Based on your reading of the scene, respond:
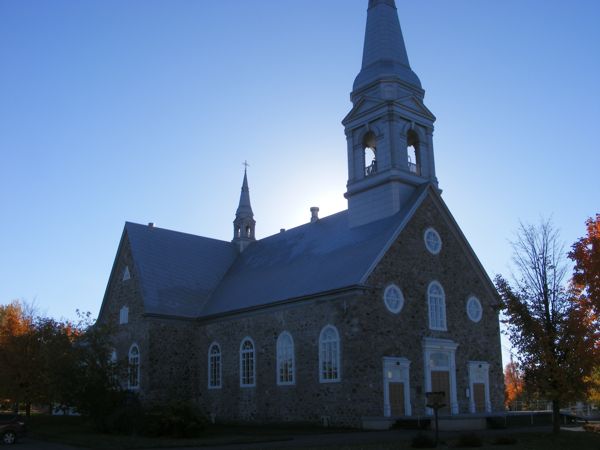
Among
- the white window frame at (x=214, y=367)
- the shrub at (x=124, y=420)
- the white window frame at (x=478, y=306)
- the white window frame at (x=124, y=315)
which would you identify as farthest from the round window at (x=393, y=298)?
the white window frame at (x=124, y=315)

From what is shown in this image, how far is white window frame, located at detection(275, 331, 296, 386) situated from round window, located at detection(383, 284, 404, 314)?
188 inches

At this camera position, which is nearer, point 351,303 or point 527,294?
point 527,294

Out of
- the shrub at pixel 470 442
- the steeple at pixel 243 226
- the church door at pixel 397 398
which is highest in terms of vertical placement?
the steeple at pixel 243 226

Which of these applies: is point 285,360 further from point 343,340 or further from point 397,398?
point 397,398

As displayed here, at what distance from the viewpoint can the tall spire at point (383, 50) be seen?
32566 mm

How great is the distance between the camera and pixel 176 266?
37.7 meters

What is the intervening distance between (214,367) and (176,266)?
286 inches

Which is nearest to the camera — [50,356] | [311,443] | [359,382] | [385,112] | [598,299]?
[311,443]

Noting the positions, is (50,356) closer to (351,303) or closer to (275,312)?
(275,312)

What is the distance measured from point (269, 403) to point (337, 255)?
24.8ft

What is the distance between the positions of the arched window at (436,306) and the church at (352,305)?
62 mm

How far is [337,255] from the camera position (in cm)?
2941

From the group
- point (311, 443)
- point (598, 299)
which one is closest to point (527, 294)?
point (598, 299)

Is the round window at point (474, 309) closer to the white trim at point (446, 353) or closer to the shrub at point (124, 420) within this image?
the white trim at point (446, 353)
